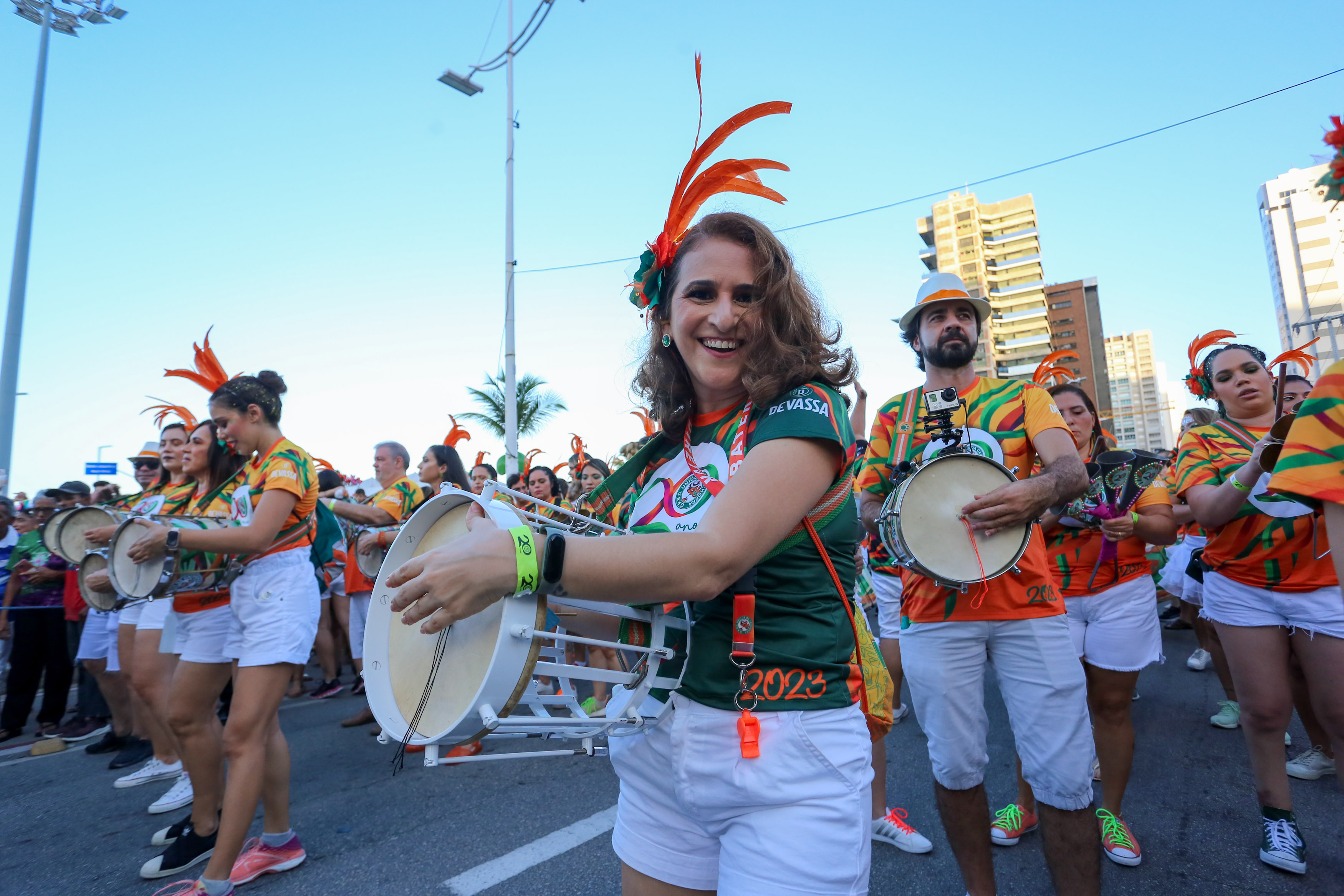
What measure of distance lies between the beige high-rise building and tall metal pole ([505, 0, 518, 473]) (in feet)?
230

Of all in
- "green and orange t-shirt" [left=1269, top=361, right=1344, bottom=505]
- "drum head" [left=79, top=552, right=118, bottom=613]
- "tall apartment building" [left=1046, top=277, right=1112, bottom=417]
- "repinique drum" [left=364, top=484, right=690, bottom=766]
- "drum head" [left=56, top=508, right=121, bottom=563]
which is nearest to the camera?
"repinique drum" [left=364, top=484, right=690, bottom=766]

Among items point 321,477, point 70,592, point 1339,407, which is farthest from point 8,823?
point 1339,407

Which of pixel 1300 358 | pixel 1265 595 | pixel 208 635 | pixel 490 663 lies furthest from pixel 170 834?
pixel 1300 358

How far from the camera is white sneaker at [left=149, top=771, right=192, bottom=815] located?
4281 mm

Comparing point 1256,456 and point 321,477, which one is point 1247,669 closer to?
point 1256,456

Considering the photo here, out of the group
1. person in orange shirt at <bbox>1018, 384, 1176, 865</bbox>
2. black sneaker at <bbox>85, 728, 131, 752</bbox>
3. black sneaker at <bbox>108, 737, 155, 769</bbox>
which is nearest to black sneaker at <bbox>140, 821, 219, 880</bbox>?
black sneaker at <bbox>108, 737, 155, 769</bbox>

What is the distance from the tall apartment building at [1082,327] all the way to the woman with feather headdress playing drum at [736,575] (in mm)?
62987

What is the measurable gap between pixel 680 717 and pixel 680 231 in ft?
3.63

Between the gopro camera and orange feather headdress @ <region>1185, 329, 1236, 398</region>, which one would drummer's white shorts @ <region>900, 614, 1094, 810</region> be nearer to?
the gopro camera

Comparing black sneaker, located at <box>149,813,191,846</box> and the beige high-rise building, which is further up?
the beige high-rise building

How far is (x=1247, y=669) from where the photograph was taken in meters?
3.21

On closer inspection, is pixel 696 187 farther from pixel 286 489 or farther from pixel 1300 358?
pixel 1300 358

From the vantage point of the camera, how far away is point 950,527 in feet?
8.34

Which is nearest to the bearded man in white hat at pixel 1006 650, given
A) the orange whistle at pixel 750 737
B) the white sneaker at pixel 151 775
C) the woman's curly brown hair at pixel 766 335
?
the woman's curly brown hair at pixel 766 335
